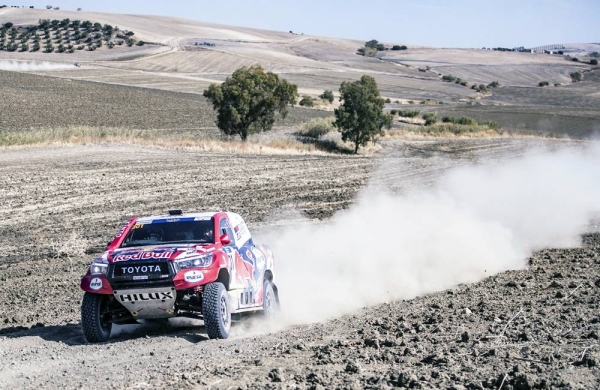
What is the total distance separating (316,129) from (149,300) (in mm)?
49477

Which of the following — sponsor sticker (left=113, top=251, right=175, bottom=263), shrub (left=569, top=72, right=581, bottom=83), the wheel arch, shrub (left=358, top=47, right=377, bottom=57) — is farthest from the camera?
shrub (left=358, top=47, right=377, bottom=57)

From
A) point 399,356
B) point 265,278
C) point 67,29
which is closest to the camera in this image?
point 399,356

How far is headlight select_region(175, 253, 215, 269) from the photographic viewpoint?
10.5 metres

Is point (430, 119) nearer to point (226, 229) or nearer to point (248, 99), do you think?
point (248, 99)

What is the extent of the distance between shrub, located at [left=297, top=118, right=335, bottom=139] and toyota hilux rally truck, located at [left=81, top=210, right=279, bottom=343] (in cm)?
4679

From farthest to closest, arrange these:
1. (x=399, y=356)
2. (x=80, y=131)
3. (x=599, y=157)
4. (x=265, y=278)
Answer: (x=80, y=131) < (x=599, y=157) < (x=265, y=278) < (x=399, y=356)

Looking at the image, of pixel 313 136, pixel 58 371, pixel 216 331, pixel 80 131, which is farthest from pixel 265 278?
pixel 313 136

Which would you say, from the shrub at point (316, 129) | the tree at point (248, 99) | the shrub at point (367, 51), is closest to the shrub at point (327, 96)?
the shrub at point (316, 129)

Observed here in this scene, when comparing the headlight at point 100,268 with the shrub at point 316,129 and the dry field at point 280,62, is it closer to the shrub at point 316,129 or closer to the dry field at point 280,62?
the shrub at point 316,129

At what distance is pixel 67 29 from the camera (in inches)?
5438

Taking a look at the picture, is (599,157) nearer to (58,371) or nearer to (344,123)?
(344,123)

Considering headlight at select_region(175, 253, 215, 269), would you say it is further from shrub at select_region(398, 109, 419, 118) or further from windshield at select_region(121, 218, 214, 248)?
shrub at select_region(398, 109, 419, 118)

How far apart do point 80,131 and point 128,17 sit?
11637 cm

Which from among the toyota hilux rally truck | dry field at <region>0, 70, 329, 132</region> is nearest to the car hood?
the toyota hilux rally truck
